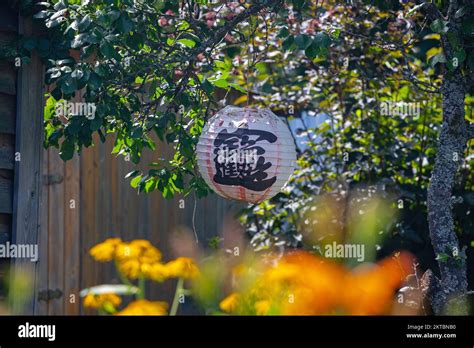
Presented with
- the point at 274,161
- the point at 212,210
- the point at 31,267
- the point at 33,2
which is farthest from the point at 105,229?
the point at 274,161

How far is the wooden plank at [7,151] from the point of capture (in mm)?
4652

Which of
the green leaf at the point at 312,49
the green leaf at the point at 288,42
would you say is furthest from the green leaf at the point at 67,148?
the green leaf at the point at 312,49

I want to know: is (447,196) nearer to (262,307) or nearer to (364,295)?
(364,295)

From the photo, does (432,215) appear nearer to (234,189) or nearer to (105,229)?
(234,189)

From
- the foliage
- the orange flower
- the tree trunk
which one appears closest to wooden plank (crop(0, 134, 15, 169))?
the orange flower

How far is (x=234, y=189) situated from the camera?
13.4 ft

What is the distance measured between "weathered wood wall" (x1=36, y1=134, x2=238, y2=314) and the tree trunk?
2.54m

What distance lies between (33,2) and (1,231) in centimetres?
124

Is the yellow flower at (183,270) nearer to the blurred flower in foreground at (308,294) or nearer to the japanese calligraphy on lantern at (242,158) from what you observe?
the blurred flower in foreground at (308,294)

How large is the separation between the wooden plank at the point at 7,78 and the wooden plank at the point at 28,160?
0.11 ft

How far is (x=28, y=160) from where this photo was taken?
15.5ft

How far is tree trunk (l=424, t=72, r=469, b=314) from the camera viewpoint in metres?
4.36

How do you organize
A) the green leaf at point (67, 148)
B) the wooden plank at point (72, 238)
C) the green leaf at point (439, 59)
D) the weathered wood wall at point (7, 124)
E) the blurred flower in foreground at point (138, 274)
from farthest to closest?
the wooden plank at point (72, 238), the weathered wood wall at point (7, 124), the green leaf at point (67, 148), the green leaf at point (439, 59), the blurred flower in foreground at point (138, 274)
